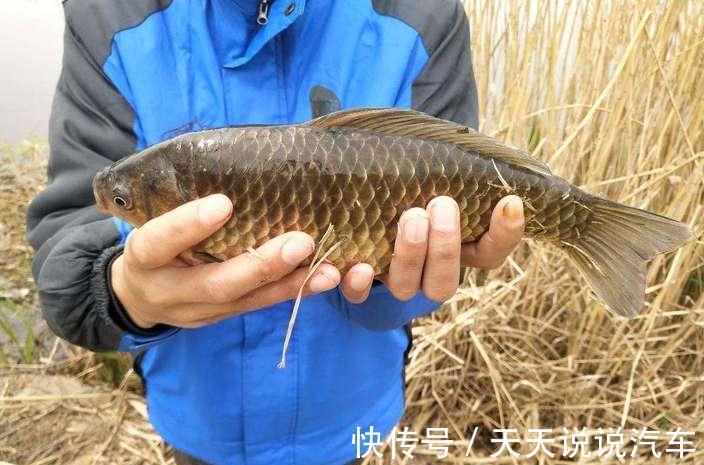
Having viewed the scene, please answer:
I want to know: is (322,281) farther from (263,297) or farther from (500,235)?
(500,235)

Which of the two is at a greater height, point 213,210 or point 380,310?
point 213,210

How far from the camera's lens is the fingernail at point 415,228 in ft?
2.16

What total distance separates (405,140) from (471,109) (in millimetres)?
312

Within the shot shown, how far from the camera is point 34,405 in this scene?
4.62 feet

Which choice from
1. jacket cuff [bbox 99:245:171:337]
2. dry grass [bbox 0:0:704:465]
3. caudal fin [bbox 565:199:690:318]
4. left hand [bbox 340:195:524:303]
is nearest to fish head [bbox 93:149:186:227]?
jacket cuff [bbox 99:245:171:337]

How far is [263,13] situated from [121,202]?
32 centimetres

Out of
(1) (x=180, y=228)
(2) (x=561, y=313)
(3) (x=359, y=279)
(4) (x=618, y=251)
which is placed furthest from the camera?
(2) (x=561, y=313)

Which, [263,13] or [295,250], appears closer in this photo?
[295,250]

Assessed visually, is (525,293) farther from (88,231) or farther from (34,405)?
(34,405)

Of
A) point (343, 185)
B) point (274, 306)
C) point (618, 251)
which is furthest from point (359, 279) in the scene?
point (618, 251)

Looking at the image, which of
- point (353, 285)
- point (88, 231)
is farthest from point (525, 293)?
point (88, 231)

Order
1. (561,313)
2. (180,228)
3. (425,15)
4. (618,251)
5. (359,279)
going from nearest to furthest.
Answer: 1. (180,228)
2. (359,279)
3. (618,251)
4. (425,15)
5. (561,313)

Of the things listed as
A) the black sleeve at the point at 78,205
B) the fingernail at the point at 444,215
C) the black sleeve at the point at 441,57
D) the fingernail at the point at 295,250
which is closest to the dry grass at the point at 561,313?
the black sleeve at the point at 441,57

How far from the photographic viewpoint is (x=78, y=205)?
84cm
